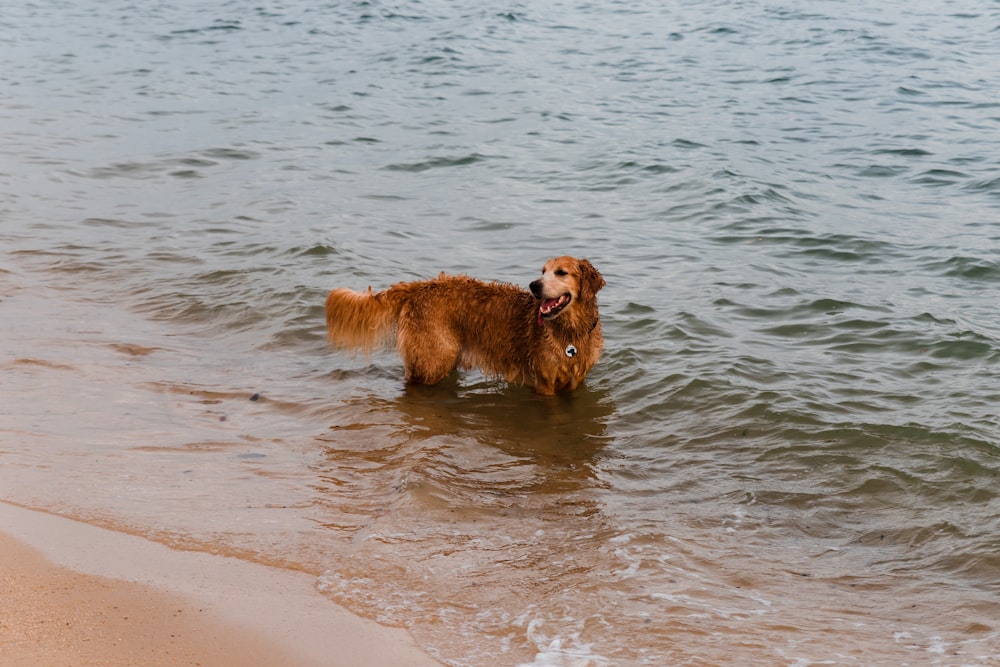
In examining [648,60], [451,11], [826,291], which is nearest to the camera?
[826,291]

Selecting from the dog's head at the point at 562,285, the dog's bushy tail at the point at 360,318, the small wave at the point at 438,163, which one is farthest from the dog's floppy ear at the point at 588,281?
the small wave at the point at 438,163

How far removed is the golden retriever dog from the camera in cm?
760

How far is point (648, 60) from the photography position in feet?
68.5

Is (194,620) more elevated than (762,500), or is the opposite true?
(194,620)

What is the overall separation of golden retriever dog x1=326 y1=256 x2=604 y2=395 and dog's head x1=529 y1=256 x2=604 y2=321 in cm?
1

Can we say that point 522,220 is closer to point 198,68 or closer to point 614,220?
point 614,220

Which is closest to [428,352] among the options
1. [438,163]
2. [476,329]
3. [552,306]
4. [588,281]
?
[476,329]

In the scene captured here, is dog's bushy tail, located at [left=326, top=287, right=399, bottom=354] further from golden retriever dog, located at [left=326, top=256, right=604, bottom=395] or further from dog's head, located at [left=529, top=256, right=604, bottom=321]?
dog's head, located at [left=529, top=256, right=604, bottom=321]

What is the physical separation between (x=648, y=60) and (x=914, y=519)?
16.3 m

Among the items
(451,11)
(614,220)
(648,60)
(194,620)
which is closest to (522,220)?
(614,220)

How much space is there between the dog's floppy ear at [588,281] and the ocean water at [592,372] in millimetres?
803

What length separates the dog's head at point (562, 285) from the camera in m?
7.35

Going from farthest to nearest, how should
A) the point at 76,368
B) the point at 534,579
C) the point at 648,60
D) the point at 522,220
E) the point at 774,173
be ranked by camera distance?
the point at 648,60, the point at 774,173, the point at 522,220, the point at 76,368, the point at 534,579

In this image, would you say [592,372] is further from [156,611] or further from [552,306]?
[156,611]
